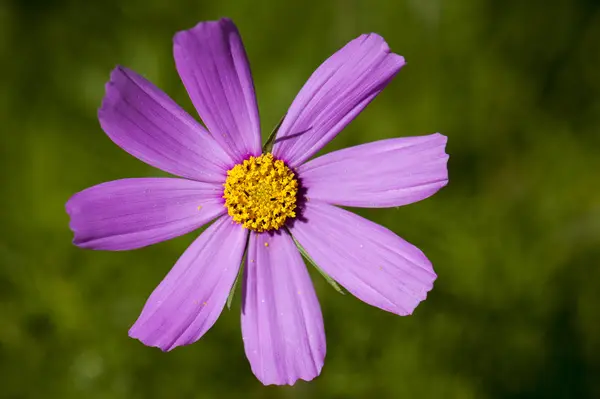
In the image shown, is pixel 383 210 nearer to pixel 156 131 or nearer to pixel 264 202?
pixel 264 202

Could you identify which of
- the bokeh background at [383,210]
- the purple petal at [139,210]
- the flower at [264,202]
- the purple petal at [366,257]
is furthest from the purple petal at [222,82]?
the bokeh background at [383,210]

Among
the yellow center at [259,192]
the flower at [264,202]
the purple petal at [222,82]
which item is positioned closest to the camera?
the purple petal at [222,82]

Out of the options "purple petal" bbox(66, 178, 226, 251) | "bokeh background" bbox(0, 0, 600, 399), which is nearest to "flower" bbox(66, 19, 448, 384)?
"purple petal" bbox(66, 178, 226, 251)

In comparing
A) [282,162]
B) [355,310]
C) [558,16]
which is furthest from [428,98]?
[282,162]

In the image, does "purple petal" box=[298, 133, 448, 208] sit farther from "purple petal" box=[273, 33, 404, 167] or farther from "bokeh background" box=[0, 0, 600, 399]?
"bokeh background" box=[0, 0, 600, 399]

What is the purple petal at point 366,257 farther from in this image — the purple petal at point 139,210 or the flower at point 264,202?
the purple petal at point 139,210

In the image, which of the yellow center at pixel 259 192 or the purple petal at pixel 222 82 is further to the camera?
the yellow center at pixel 259 192

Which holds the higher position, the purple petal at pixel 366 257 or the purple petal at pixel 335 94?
the purple petal at pixel 335 94

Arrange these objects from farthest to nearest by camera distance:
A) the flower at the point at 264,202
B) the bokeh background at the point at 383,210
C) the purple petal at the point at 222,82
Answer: the bokeh background at the point at 383,210, the flower at the point at 264,202, the purple petal at the point at 222,82
